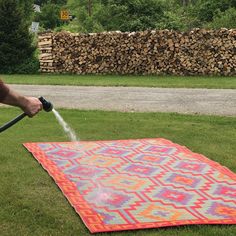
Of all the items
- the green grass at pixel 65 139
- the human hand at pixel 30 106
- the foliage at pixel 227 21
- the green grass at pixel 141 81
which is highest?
the human hand at pixel 30 106

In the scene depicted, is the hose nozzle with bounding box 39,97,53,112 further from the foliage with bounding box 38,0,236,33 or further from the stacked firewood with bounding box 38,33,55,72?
the foliage with bounding box 38,0,236,33

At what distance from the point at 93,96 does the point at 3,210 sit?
7916 mm

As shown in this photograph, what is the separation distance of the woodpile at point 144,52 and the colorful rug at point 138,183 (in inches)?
426

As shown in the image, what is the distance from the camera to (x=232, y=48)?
1759 cm

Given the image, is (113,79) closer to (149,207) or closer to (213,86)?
(213,86)

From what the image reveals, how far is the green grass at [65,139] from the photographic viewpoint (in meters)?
4.22

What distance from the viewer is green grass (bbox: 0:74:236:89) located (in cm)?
1476

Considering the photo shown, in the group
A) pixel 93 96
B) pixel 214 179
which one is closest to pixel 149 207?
pixel 214 179

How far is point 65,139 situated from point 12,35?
1189 cm

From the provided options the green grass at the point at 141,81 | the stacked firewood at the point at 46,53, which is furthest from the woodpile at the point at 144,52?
the green grass at the point at 141,81

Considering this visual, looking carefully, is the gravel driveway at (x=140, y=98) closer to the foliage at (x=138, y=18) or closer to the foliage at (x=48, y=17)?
the foliage at (x=138, y=18)

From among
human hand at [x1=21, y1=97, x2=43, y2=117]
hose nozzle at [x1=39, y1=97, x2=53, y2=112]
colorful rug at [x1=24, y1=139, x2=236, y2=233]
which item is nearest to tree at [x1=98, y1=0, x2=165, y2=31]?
colorful rug at [x1=24, y1=139, x2=236, y2=233]

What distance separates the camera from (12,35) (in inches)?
731

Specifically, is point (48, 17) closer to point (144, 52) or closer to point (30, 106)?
point (144, 52)
